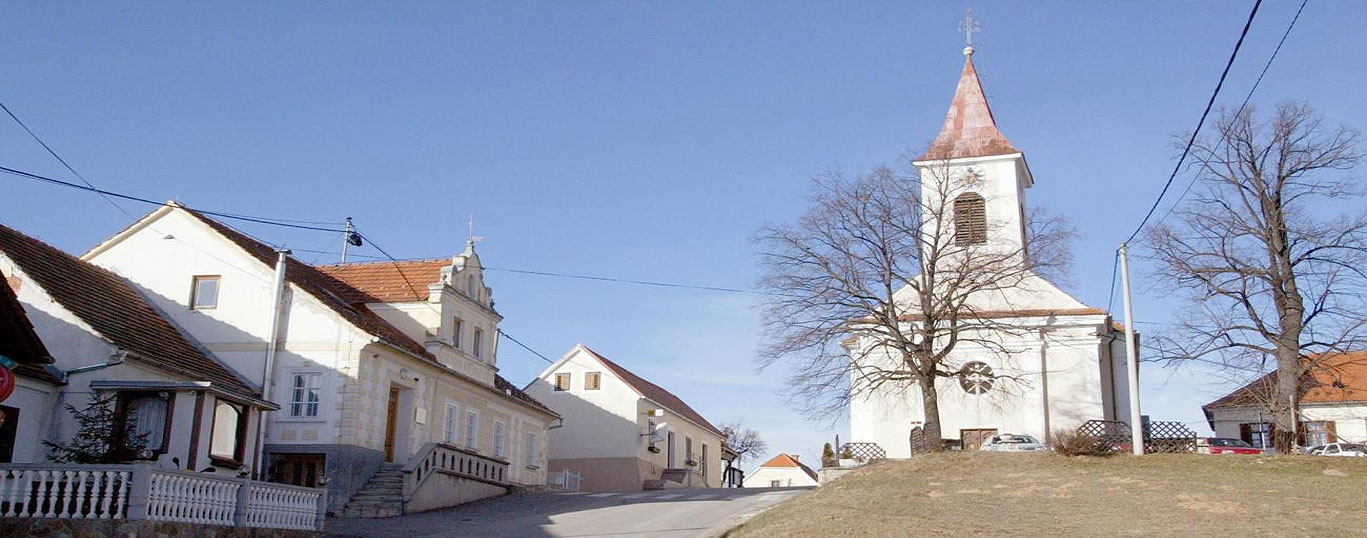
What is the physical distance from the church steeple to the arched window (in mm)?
1782

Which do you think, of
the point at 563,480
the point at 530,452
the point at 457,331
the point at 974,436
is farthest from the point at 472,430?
the point at 974,436

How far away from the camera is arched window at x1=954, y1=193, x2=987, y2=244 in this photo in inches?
1672

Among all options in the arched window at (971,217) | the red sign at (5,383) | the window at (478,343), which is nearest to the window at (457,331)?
the window at (478,343)

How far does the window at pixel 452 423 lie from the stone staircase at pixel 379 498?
13.9ft

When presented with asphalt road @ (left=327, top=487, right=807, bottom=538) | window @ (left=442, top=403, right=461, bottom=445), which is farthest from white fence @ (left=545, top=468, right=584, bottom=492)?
asphalt road @ (left=327, top=487, right=807, bottom=538)

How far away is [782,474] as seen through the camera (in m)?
93.3

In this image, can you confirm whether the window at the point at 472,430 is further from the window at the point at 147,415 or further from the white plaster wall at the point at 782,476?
the white plaster wall at the point at 782,476

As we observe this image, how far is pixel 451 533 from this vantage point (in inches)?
886

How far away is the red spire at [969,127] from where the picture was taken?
44.2 meters

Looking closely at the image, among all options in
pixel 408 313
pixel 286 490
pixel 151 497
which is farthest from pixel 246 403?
pixel 408 313

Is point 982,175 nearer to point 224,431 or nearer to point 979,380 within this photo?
point 979,380

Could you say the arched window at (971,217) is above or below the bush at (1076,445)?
above

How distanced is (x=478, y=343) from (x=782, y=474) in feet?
190

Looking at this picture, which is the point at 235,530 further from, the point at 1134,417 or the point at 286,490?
the point at 1134,417
